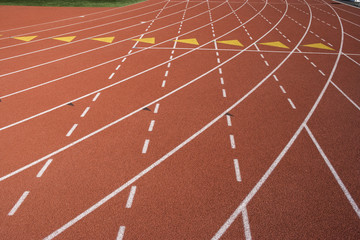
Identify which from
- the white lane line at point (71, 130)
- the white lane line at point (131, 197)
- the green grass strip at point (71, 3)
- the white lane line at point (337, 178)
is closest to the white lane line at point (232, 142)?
the white lane line at point (337, 178)

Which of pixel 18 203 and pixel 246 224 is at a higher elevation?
pixel 18 203

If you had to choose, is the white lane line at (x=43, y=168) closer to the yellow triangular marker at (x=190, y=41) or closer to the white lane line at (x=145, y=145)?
the white lane line at (x=145, y=145)

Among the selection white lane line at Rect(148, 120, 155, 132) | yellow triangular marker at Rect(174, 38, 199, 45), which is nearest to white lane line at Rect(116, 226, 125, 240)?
A: white lane line at Rect(148, 120, 155, 132)

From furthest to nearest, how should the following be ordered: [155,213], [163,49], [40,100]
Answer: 1. [163,49]
2. [40,100]
3. [155,213]

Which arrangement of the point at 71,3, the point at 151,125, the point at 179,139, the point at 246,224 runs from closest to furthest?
1. the point at 246,224
2. the point at 179,139
3. the point at 151,125
4. the point at 71,3

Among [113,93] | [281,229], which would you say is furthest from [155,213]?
[113,93]

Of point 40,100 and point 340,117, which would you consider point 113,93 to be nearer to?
point 40,100

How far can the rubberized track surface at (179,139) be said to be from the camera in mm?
3305

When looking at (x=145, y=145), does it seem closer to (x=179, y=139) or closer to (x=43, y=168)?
(x=179, y=139)

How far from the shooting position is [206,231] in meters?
3.14

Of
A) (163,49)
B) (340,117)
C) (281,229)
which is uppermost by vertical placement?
(163,49)

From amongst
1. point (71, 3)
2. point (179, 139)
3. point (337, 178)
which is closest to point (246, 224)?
point (337, 178)

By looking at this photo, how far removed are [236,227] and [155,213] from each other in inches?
43.1

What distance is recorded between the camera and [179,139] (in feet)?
15.4
